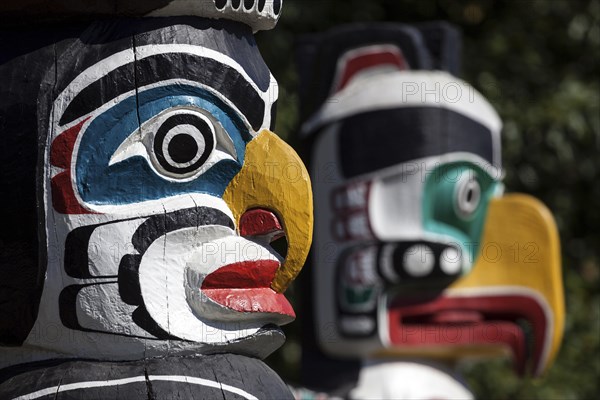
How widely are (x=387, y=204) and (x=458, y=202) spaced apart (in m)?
0.29

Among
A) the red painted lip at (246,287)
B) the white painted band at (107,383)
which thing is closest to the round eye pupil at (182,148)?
the red painted lip at (246,287)

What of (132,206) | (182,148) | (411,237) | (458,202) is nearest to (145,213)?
(132,206)

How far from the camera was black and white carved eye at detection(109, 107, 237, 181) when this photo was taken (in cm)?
310

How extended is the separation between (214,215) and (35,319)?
458 mm

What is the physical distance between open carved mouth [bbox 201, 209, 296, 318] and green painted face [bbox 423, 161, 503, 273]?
2.27 m

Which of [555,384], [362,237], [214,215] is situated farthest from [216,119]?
[555,384]

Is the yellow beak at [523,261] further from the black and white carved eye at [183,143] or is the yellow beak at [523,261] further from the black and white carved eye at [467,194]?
the black and white carved eye at [183,143]

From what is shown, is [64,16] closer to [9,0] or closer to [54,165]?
[9,0]

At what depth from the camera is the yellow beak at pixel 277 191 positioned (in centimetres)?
320

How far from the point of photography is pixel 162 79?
3117mm

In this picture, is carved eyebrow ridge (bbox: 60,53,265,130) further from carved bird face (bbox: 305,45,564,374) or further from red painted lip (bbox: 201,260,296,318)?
carved bird face (bbox: 305,45,564,374)

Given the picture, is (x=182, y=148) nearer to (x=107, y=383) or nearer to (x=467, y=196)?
(x=107, y=383)

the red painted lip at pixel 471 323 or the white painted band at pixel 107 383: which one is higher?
the white painted band at pixel 107 383

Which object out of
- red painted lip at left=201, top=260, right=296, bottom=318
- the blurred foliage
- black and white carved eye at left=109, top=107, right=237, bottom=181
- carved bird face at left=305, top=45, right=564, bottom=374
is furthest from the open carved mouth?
the blurred foliage
